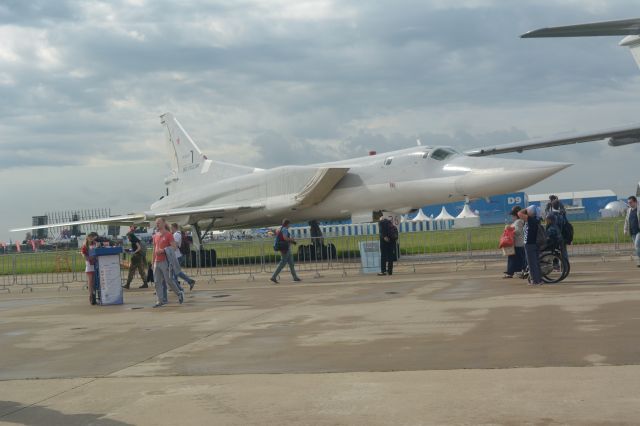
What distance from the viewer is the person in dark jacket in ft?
59.9

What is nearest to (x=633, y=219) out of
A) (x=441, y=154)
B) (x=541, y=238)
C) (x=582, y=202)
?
(x=541, y=238)

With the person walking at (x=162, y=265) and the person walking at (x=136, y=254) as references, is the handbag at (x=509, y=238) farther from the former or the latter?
the person walking at (x=136, y=254)

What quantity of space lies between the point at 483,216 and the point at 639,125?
196 ft

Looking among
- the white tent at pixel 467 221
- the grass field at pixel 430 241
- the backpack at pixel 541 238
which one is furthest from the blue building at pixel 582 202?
the backpack at pixel 541 238

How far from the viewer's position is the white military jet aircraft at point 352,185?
833 inches

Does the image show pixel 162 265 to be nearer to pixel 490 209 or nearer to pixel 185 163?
pixel 185 163

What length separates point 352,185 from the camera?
79.3 feet

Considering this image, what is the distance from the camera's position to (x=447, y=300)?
11797 millimetres

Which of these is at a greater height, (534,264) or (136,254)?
(136,254)

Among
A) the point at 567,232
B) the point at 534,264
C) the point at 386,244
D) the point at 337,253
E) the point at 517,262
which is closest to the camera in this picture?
the point at 534,264

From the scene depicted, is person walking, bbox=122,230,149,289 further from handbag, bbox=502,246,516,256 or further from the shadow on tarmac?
the shadow on tarmac

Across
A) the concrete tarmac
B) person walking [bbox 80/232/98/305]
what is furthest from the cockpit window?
person walking [bbox 80/232/98/305]

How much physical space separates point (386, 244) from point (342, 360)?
11299 mm

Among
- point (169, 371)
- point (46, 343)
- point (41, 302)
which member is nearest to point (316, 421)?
point (169, 371)
